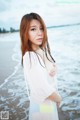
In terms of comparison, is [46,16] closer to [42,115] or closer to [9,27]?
[9,27]

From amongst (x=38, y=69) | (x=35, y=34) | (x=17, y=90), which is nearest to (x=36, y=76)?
(x=38, y=69)

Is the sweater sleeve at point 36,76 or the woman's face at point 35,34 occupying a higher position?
the woman's face at point 35,34

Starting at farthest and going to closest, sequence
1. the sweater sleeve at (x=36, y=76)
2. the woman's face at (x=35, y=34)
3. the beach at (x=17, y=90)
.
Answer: the beach at (x=17, y=90)
the woman's face at (x=35, y=34)
the sweater sleeve at (x=36, y=76)

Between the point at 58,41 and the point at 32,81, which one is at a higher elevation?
the point at 58,41

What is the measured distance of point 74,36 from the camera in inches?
134

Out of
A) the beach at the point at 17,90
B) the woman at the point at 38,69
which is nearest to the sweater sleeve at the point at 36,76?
the woman at the point at 38,69

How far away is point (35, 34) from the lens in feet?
4.09

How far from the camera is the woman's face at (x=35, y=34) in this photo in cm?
124

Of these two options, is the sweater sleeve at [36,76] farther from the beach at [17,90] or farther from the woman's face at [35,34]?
the beach at [17,90]

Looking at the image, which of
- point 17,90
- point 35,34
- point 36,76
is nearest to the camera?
point 36,76

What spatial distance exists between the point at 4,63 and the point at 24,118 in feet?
3.04

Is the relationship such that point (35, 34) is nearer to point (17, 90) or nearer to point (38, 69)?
point (38, 69)

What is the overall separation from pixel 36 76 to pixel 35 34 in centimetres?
23

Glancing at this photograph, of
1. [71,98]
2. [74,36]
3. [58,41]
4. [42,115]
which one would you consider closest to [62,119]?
[71,98]
